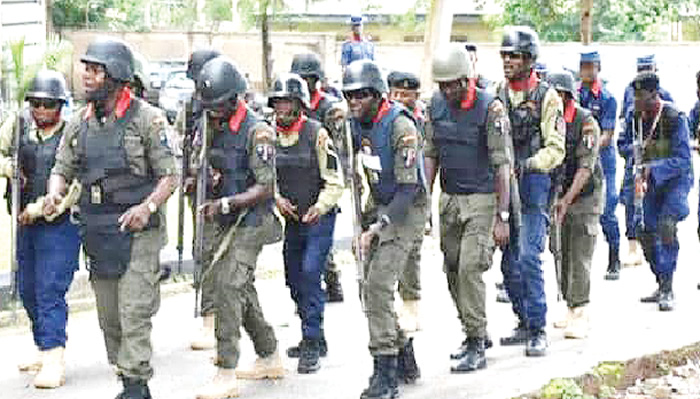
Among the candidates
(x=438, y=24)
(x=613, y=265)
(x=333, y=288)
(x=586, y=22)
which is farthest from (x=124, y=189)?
(x=438, y=24)

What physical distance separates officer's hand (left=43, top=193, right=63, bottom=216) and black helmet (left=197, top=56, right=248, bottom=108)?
3.16ft

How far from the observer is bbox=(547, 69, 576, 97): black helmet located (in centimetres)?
1011

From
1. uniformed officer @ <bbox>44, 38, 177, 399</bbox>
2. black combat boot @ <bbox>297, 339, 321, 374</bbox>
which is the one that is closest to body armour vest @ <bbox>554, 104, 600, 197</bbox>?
black combat boot @ <bbox>297, 339, 321, 374</bbox>

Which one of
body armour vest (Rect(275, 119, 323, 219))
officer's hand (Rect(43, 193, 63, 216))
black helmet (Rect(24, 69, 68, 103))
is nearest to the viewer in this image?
officer's hand (Rect(43, 193, 63, 216))

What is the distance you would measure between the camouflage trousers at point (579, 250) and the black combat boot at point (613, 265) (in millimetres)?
2668

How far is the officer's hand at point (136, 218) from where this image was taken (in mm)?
7738

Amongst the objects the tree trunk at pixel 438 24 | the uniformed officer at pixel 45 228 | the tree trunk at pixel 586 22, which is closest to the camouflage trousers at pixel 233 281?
the uniformed officer at pixel 45 228

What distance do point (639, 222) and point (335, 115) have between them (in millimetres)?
2943

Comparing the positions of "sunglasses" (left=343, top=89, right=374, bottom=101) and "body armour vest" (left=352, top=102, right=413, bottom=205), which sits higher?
"sunglasses" (left=343, top=89, right=374, bottom=101)

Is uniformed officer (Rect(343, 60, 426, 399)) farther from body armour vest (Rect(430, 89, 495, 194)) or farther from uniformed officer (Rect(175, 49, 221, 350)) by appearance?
uniformed officer (Rect(175, 49, 221, 350))

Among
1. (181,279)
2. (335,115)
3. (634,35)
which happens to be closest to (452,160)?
(335,115)

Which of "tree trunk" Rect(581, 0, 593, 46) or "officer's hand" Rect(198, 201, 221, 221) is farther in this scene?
"tree trunk" Rect(581, 0, 593, 46)

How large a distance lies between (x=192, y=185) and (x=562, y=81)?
9.40 feet

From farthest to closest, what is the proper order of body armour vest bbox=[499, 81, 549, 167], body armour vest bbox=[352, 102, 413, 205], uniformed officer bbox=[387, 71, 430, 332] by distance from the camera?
uniformed officer bbox=[387, 71, 430, 332] < body armour vest bbox=[499, 81, 549, 167] < body armour vest bbox=[352, 102, 413, 205]
